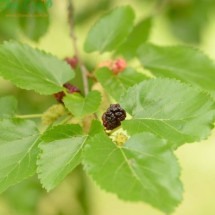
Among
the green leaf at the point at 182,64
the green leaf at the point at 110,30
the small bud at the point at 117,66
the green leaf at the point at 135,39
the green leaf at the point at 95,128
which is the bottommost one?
the green leaf at the point at 135,39

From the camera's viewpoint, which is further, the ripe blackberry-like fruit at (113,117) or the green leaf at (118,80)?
the green leaf at (118,80)

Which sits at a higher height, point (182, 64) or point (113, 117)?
point (113, 117)

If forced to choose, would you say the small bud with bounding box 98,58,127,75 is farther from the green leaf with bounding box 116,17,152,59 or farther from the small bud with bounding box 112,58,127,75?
the green leaf with bounding box 116,17,152,59

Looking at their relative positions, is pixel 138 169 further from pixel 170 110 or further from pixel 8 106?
pixel 8 106

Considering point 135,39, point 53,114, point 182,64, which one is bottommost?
point 135,39

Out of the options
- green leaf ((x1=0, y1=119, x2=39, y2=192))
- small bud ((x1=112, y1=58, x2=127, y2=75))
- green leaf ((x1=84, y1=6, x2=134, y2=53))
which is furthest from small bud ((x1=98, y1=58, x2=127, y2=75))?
green leaf ((x1=0, y1=119, x2=39, y2=192))

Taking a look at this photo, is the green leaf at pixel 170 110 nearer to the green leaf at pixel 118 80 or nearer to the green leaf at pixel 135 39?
the green leaf at pixel 118 80

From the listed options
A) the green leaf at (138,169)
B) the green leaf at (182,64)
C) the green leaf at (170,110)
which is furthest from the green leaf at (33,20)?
the green leaf at (138,169)

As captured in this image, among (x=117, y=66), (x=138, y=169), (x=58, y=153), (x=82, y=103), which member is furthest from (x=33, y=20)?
(x=138, y=169)
